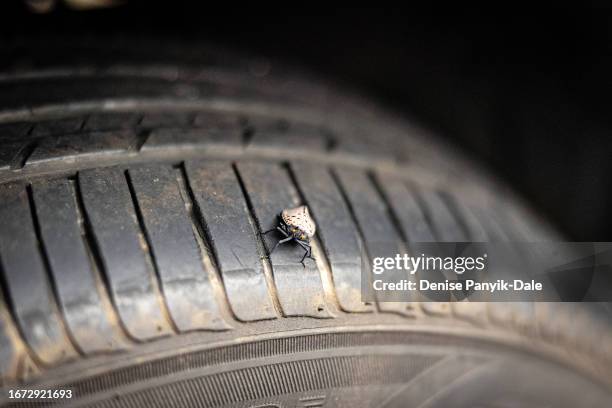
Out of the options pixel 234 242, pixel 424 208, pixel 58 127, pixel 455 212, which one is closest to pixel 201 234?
pixel 234 242

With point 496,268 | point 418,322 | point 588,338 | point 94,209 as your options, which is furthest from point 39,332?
point 588,338

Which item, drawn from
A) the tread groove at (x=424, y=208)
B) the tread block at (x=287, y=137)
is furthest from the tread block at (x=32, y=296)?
the tread groove at (x=424, y=208)

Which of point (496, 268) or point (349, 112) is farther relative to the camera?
point (349, 112)

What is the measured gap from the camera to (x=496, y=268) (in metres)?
1.24

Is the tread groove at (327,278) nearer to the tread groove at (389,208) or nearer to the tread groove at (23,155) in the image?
the tread groove at (389,208)

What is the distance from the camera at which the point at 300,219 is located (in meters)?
1.01

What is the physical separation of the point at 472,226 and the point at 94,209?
0.82 metres

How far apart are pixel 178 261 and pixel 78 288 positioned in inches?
6.0

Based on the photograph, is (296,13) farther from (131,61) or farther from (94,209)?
(94,209)

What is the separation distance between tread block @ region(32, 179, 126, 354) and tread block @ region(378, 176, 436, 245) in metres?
0.59

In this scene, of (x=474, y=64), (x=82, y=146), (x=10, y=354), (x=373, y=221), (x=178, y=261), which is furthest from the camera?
(x=474, y=64)

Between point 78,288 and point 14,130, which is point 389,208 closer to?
point 78,288

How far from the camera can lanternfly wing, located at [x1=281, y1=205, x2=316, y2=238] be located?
994 mm

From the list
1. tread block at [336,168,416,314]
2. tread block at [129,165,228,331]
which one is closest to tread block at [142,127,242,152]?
tread block at [129,165,228,331]
